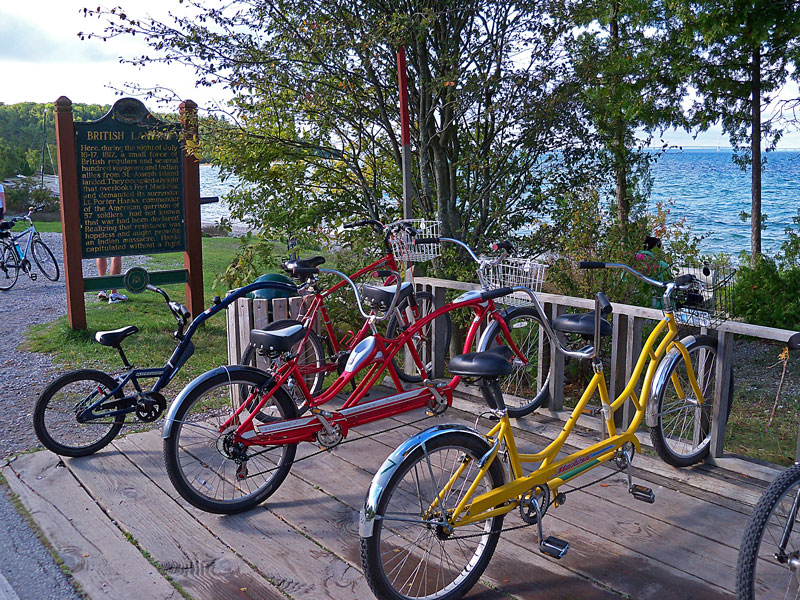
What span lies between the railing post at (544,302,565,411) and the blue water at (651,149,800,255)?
20.1 meters

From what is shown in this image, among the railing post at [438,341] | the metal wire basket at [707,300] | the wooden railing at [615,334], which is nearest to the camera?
the metal wire basket at [707,300]

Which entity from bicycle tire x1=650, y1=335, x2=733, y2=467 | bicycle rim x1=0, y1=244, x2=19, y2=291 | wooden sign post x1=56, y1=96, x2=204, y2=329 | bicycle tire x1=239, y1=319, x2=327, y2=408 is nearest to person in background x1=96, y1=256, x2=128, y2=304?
wooden sign post x1=56, y1=96, x2=204, y2=329

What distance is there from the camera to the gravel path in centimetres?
500

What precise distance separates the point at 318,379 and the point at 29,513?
185 cm

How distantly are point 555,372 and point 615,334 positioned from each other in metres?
0.46

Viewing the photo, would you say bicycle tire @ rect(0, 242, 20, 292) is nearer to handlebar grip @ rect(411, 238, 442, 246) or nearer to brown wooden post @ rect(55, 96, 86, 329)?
brown wooden post @ rect(55, 96, 86, 329)

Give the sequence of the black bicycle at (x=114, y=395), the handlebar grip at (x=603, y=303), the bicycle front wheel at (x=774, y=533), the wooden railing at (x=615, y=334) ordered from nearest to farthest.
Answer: the bicycle front wheel at (x=774, y=533)
the handlebar grip at (x=603, y=303)
the wooden railing at (x=615, y=334)
the black bicycle at (x=114, y=395)

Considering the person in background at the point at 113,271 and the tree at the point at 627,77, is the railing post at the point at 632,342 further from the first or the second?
the person in background at the point at 113,271

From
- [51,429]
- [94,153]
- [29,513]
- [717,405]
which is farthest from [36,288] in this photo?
[717,405]

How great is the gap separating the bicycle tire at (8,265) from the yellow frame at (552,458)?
1003 centimetres

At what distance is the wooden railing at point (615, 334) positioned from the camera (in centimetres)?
363

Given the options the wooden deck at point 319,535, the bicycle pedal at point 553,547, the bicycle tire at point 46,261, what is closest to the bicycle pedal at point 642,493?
the wooden deck at point 319,535

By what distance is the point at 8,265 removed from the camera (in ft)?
35.9

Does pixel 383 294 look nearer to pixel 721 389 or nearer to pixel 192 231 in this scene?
pixel 721 389
